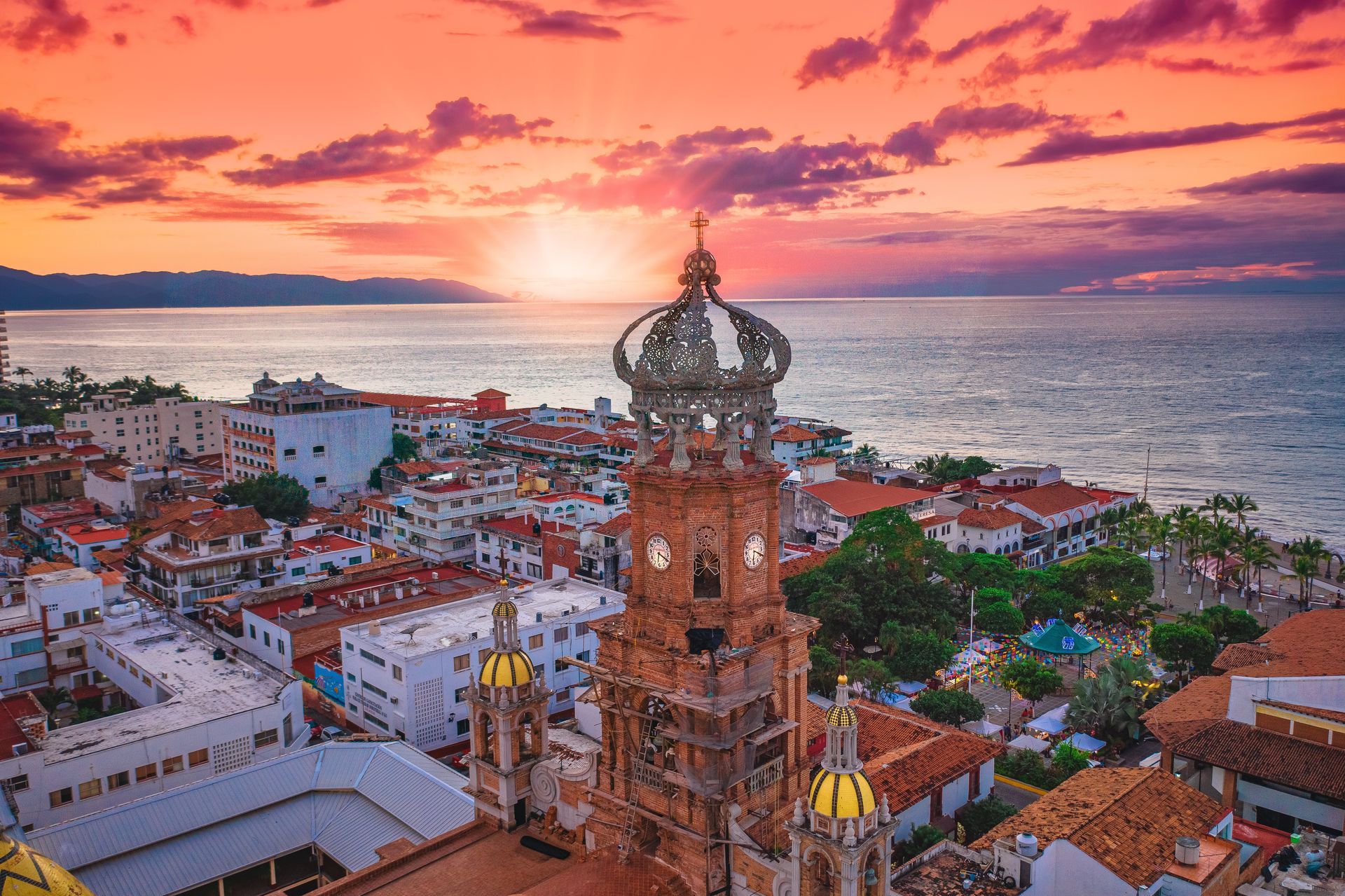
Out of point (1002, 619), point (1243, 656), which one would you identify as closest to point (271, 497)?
point (1002, 619)

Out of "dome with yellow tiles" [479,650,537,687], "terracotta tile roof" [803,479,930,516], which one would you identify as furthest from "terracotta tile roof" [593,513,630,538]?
"dome with yellow tiles" [479,650,537,687]

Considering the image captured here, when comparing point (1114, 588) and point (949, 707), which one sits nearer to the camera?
point (949, 707)

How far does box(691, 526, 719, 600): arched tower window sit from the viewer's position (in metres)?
17.5

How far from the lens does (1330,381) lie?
191 m

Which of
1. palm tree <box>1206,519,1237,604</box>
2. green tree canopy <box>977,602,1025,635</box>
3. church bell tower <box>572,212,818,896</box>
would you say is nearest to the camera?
church bell tower <box>572,212,818,896</box>

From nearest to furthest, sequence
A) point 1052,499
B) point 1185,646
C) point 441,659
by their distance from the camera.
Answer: point 441,659
point 1185,646
point 1052,499

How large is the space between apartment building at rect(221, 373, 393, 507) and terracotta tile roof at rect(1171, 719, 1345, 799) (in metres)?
77.3

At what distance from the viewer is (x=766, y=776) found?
707 inches

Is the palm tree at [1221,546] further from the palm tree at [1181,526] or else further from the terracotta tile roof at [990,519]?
the terracotta tile roof at [990,519]

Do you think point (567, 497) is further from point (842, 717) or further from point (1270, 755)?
point (842, 717)

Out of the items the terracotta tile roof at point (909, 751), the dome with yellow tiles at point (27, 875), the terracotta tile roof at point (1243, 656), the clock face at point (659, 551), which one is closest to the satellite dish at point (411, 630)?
the terracotta tile roof at point (909, 751)

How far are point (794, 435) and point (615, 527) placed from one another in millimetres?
44270

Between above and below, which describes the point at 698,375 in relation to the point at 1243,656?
above

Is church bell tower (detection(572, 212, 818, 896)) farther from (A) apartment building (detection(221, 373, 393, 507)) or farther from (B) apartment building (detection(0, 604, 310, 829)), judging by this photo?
→ (A) apartment building (detection(221, 373, 393, 507))
